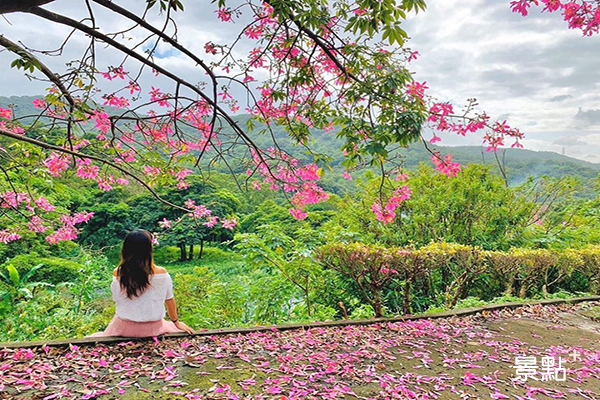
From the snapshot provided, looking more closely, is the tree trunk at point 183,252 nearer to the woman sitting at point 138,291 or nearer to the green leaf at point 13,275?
the green leaf at point 13,275

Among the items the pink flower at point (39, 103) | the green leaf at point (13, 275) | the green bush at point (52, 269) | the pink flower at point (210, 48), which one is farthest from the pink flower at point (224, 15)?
the green bush at point (52, 269)

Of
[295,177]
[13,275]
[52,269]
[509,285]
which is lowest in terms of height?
[52,269]

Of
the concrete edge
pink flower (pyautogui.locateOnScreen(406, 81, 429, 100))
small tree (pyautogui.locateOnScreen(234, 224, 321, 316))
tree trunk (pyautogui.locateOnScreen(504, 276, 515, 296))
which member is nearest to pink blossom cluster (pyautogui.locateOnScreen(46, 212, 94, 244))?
small tree (pyautogui.locateOnScreen(234, 224, 321, 316))

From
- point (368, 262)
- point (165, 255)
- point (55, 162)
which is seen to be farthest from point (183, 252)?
point (368, 262)

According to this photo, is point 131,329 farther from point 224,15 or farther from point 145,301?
point 224,15

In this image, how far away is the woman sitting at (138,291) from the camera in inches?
105

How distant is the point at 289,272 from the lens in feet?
14.8

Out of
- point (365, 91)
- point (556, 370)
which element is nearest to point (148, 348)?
point (365, 91)

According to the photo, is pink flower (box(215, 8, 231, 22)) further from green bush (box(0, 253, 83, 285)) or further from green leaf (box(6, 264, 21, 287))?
green bush (box(0, 253, 83, 285))

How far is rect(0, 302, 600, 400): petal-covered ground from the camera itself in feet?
7.10

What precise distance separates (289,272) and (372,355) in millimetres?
1828

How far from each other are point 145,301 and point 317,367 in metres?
1.42

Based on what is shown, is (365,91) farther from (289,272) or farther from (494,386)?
(289,272)

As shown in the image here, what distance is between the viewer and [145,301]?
2.72m
